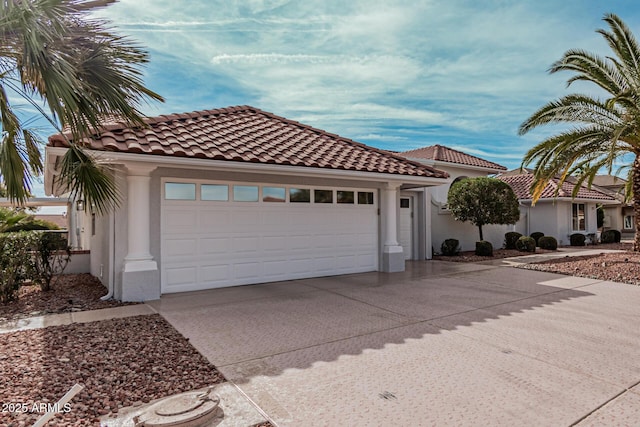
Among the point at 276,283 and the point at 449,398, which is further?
the point at 276,283

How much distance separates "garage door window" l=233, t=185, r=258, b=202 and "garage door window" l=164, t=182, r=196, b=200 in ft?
3.31

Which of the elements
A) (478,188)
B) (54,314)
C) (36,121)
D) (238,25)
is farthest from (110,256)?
(478,188)

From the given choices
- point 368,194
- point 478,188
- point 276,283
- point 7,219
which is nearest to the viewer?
point 7,219

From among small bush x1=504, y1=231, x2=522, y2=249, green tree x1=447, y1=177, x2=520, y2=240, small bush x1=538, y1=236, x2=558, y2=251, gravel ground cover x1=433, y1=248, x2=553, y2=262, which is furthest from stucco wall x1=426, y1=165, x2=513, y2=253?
small bush x1=538, y1=236, x2=558, y2=251

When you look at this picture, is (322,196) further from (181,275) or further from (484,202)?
(484,202)

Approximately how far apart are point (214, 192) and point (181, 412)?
6.17 metres

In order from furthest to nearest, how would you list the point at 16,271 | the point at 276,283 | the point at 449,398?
1. the point at 276,283
2. the point at 16,271
3. the point at 449,398

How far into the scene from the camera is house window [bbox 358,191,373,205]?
11.3m

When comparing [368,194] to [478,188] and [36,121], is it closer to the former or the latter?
[478,188]

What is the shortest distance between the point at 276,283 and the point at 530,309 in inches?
224

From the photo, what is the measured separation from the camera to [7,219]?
350 inches

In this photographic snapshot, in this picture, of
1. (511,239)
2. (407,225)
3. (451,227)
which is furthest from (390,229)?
(511,239)

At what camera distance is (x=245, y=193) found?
30.1 feet


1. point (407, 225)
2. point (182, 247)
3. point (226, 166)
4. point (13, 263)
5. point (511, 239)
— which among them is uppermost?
point (226, 166)
